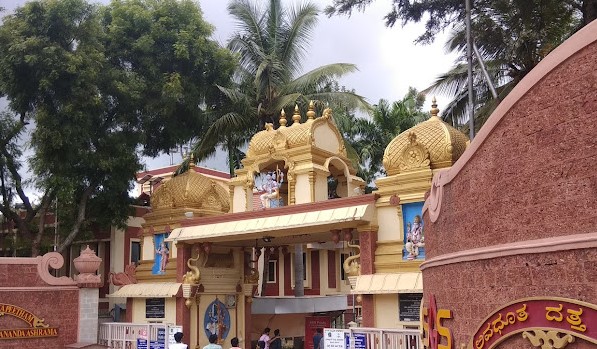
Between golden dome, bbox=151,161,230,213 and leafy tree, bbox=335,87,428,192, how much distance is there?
375 inches

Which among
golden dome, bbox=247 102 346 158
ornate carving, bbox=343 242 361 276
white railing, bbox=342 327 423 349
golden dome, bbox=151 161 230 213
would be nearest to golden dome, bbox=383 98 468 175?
ornate carving, bbox=343 242 361 276

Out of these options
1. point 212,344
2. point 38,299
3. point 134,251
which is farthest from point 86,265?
point 212,344

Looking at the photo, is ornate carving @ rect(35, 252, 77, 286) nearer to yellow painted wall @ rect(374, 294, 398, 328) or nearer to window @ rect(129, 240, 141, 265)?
window @ rect(129, 240, 141, 265)

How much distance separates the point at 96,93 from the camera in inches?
768

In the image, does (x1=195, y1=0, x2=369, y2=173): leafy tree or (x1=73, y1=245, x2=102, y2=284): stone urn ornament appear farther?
(x1=195, y1=0, x2=369, y2=173): leafy tree

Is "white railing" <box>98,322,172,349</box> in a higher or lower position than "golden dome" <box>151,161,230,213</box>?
lower

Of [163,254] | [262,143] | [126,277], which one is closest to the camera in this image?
[262,143]

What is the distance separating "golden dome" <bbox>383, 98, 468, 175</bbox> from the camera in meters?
13.9

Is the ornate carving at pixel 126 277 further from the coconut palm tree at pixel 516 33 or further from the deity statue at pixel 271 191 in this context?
the coconut palm tree at pixel 516 33

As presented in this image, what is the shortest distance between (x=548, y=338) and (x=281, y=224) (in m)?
9.70

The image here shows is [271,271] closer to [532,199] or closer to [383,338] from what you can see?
[383,338]

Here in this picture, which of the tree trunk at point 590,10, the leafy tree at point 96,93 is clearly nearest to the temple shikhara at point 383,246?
the leafy tree at point 96,93

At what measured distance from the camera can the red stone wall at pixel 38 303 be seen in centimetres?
1570

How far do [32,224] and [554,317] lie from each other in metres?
21.0
